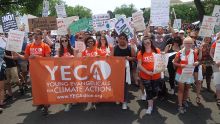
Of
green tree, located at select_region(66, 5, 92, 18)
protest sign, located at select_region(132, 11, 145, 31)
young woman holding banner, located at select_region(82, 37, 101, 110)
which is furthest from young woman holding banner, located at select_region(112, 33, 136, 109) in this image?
green tree, located at select_region(66, 5, 92, 18)

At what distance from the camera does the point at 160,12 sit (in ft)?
37.3

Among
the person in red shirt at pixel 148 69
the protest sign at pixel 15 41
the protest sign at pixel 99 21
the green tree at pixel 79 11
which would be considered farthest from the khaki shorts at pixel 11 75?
the green tree at pixel 79 11

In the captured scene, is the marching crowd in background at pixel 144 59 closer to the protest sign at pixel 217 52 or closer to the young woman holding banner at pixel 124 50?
the young woman holding banner at pixel 124 50

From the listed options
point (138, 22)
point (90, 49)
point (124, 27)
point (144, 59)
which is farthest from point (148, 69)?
point (138, 22)

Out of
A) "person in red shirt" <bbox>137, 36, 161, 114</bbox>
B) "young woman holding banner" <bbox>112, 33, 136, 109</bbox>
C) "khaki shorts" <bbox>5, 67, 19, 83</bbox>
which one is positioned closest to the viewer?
"person in red shirt" <bbox>137, 36, 161, 114</bbox>

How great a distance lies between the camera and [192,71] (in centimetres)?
832

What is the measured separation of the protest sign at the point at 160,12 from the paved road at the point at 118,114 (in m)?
2.56

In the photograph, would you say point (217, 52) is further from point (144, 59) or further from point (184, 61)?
point (144, 59)

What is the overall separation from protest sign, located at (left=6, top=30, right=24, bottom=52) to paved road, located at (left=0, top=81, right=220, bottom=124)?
143 cm

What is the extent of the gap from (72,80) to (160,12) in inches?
166

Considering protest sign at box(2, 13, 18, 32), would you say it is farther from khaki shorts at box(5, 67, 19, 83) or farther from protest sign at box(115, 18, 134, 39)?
protest sign at box(115, 18, 134, 39)

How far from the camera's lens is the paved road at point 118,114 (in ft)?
25.7

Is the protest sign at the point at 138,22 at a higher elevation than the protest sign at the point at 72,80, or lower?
higher

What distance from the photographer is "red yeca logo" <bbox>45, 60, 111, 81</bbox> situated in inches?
325
